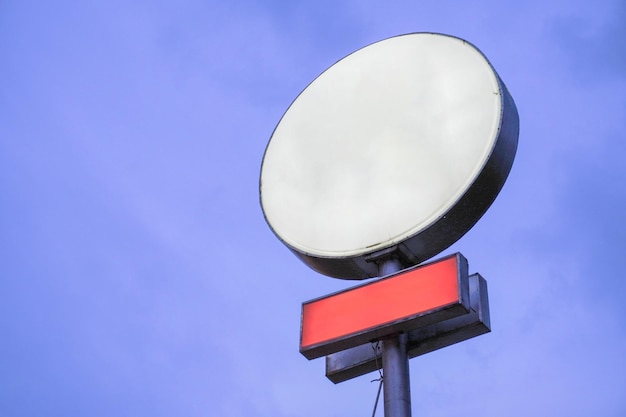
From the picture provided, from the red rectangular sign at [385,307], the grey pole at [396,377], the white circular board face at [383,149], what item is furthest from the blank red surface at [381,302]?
the white circular board face at [383,149]

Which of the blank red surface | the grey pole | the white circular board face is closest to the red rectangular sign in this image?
the blank red surface

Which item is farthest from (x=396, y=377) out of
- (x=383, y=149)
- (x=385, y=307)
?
(x=383, y=149)

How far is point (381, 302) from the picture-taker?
6852 millimetres

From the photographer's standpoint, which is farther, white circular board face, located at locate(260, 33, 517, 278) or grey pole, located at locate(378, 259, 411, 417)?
white circular board face, located at locate(260, 33, 517, 278)

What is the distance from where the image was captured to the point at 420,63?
823 cm

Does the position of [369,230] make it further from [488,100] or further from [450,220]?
[488,100]

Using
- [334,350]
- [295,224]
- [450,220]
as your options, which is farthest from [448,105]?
[334,350]

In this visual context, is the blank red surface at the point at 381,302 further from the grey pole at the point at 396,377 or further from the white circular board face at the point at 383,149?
the white circular board face at the point at 383,149

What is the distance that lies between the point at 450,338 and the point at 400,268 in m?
0.76

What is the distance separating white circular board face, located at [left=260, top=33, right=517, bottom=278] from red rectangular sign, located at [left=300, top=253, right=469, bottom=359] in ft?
2.04

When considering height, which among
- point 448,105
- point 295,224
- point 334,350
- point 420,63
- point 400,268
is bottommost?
point 334,350

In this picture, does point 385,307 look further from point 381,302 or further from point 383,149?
point 383,149

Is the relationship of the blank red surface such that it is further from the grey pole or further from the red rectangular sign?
the grey pole

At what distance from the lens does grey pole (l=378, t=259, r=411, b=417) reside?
6.45m
